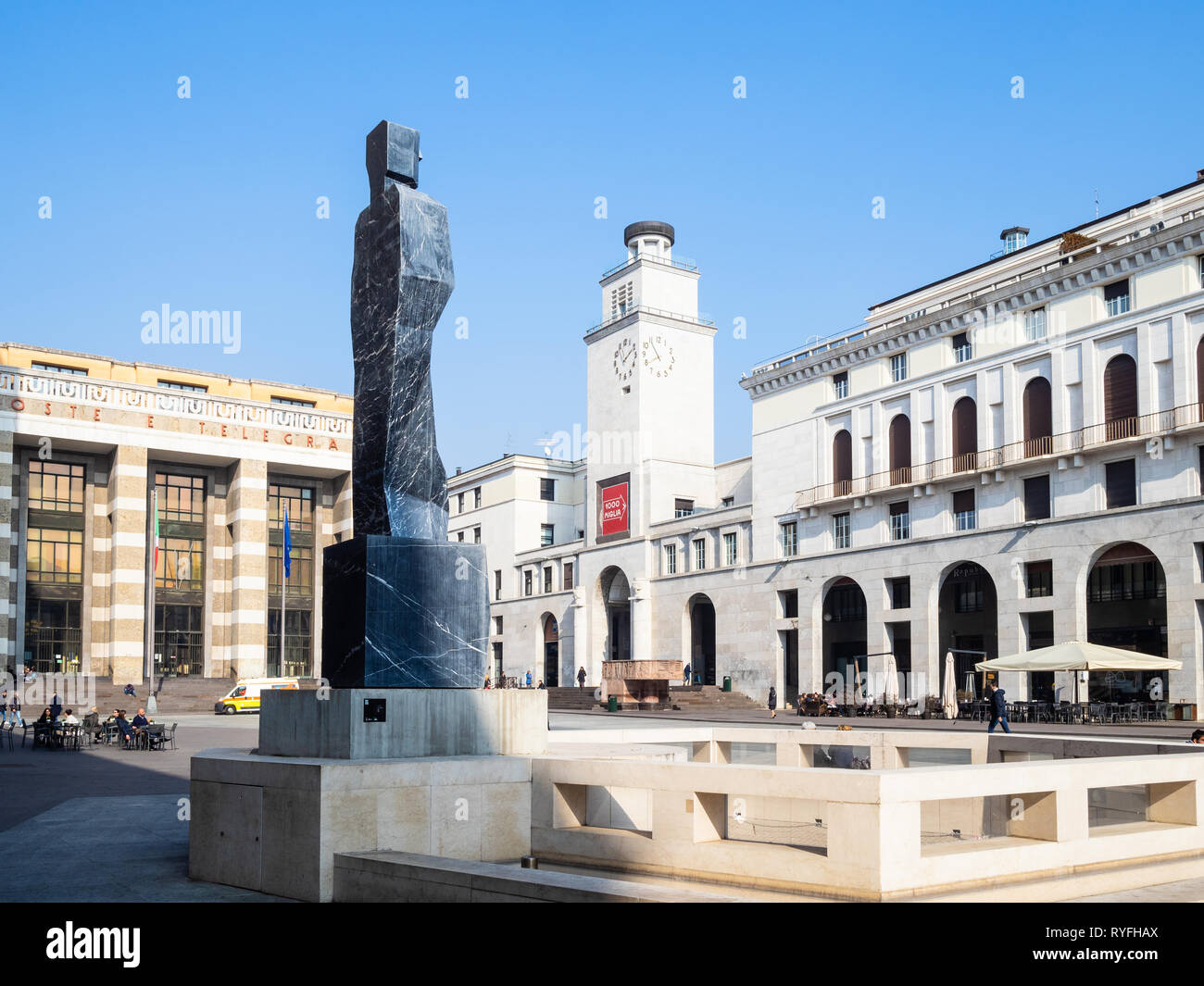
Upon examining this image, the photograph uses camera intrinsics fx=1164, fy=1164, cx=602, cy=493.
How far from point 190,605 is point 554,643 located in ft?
83.7

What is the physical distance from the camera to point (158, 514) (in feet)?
201

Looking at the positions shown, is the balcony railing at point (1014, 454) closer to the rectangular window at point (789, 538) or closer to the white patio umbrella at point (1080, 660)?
the rectangular window at point (789, 538)

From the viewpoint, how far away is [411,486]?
10836mm

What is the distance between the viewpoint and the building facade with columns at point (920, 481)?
137 feet

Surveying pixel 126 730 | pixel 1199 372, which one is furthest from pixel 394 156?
pixel 1199 372

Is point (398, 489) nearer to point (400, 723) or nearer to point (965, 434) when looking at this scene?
point (400, 723)

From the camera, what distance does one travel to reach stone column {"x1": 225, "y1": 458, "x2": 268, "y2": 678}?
201 ft

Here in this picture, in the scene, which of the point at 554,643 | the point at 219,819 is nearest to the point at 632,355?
the point at 554,643

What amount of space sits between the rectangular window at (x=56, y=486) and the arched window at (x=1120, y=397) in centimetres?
4898

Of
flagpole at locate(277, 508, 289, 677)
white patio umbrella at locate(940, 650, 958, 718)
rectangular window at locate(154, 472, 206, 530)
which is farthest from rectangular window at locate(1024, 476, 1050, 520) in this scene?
rectangular window at locate(154, 472, 206, 530)

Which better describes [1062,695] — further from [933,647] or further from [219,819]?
[219,819]

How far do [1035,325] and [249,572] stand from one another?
40.4 m

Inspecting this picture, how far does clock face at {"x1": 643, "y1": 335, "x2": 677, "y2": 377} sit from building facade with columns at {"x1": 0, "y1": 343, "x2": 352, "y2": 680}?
1781 cm

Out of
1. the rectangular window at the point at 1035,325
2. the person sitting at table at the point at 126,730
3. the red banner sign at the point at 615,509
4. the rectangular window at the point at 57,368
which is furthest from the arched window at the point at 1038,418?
the rectangular window at the point at 57,368
